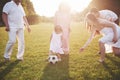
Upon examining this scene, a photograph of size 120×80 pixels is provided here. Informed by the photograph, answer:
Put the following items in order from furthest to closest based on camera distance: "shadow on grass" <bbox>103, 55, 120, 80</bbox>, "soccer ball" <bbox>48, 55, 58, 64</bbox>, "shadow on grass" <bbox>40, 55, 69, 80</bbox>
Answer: "soccer ball" <bbox>48, 55, 58, 64</bbox>
"shadow on grass" <bbox>40, 55, 69, 80</bbox>
"shadow on grass" <bbox>103, 55, 120, 80</bbox>

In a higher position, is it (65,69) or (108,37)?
(108,37)

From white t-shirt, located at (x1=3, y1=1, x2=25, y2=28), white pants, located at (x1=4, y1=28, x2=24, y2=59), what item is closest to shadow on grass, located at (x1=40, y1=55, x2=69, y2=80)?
white pants, located at (x1=4, y1=28, x2=24, y2=59)

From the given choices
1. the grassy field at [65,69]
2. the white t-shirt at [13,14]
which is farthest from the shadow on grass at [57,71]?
the white t-shirt at [13,14]

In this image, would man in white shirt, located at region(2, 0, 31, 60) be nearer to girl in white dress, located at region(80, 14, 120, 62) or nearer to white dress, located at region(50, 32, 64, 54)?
white dress, located at region(50, 32, 64, 54)

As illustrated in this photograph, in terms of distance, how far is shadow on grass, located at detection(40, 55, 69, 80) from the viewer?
8.60 m

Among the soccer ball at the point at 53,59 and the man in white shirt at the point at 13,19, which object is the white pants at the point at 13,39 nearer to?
the man in white shirt at the point at 13,19

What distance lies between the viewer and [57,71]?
30.6 feet

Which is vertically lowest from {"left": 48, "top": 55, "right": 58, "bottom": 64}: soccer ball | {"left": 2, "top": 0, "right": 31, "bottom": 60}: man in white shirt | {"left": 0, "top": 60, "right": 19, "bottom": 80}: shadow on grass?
{"left": 0, "top": 60, "right": 19, "bottom": 80}: shadow on grass

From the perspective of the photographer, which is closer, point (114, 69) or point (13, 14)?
point (114, 69)

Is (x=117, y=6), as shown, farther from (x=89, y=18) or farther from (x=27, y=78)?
(x=27, y=78)

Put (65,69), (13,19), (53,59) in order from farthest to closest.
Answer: (13,19) → (53,59) → (65,69)

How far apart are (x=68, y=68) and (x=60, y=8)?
365 centimetres

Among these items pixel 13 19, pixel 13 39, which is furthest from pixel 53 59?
pixel 13 19

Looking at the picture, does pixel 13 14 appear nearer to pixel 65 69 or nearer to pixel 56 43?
pixel 56 43
